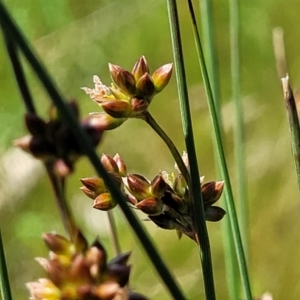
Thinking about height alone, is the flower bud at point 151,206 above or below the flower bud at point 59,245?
above

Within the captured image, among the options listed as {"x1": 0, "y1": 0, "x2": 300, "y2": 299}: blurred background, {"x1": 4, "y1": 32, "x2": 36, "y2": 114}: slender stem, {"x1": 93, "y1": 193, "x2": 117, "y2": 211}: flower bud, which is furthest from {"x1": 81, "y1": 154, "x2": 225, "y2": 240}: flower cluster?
{"x1": 0, "y1": 0, "x2": 300, "y2": 299}: blurred background

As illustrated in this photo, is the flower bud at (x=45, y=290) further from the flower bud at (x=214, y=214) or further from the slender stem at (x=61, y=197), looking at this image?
the flower bud at (x=214, y=214)

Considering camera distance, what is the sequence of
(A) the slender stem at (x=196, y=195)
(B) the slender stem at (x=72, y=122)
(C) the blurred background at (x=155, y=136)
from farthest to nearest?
(C) the blurred background at (x=155, y=136) → (A) the slender stem at (x=196, y=195) → (B) the slender stem at (x=72, y=122)

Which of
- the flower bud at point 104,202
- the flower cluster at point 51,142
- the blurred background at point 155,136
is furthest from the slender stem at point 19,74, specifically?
the blurred background at point 155,136

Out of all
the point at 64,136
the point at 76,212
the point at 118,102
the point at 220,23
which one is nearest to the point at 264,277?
the point at 76,212

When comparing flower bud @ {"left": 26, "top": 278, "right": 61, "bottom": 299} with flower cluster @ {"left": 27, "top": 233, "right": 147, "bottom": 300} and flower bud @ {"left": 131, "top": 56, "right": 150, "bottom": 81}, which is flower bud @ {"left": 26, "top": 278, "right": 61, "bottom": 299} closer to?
flower cluster @ {"left": 27, "top": 233, "right": 147, "bottom": 300}

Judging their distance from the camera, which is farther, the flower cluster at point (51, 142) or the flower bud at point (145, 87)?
the flower bud at point (145, 87)

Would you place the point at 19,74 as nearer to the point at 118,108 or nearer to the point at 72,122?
the point at 72,122
